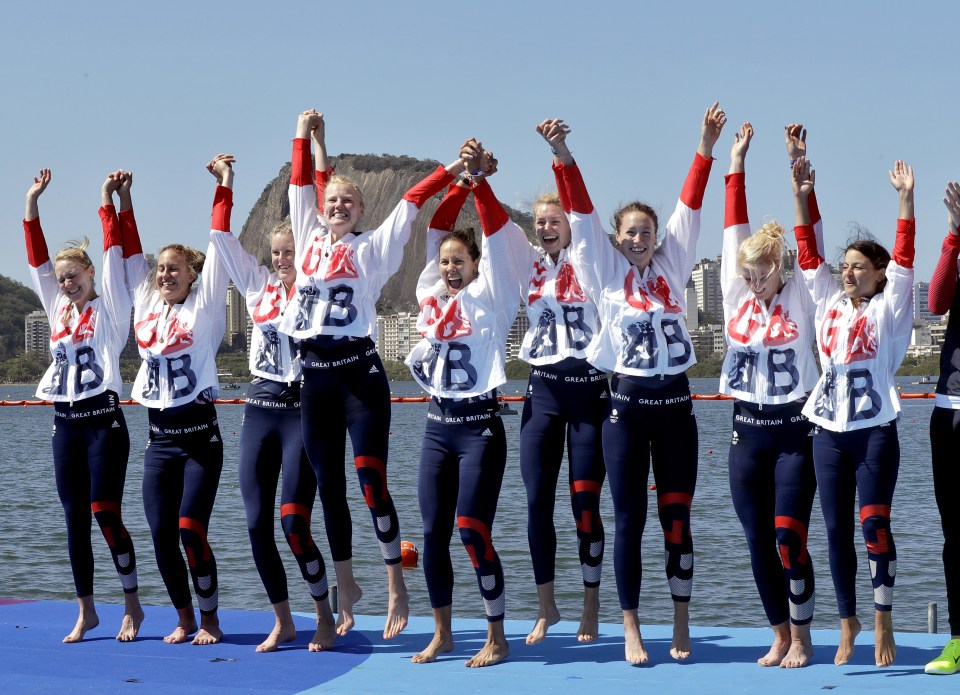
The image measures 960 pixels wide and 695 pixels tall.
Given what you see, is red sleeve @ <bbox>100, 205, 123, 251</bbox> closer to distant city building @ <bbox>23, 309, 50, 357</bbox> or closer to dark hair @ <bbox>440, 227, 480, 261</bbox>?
dark hair @ <bbox>440, 227, 480, 261</bbox>

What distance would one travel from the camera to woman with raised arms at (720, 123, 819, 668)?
209 inches

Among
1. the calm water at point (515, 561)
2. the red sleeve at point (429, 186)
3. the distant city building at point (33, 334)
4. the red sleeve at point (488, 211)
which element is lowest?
the calm water at point (515, 561)

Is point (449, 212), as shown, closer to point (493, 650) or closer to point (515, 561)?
point (493, 650)

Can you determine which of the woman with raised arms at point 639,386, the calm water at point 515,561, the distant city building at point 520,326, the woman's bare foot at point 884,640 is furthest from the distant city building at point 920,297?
the calm water at point 515,561

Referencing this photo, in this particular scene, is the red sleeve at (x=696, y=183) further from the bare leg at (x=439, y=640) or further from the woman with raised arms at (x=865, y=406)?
the bare leg at (x=439, y=640)

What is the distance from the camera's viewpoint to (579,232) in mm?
5562

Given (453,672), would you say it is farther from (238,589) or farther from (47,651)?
(238,589)

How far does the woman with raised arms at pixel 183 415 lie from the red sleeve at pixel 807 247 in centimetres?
285

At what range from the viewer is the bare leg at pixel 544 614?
19.3ft

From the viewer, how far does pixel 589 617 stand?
234 inches

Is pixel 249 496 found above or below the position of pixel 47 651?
above

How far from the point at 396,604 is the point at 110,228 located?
8.36 feet

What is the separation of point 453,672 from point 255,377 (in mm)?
1879

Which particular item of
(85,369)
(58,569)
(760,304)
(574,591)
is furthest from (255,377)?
(58,569)
